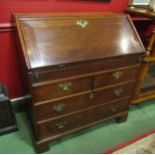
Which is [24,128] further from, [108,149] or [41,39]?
[41,39]

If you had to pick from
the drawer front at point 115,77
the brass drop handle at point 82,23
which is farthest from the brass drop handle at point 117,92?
the brass drop handle at point 82,23

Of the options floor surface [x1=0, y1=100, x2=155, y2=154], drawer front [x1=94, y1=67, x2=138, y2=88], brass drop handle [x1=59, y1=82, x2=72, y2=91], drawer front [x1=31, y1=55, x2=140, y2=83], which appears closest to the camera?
drawer front [x1=31, y1=55, x2=140, y2=83]

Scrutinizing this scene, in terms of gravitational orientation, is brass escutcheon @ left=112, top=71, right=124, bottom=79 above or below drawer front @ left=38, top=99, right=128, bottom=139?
above

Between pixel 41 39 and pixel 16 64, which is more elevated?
pixel 41 39

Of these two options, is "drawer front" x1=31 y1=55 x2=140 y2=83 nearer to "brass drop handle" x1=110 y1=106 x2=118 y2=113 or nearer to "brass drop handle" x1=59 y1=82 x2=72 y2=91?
"brass drop handle" x1=59 y1=82 x2=72 y2=91

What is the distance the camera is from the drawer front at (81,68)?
44.1 inches

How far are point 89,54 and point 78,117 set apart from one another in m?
0.58

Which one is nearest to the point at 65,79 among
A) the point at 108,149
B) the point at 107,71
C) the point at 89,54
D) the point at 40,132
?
the point at 89,54

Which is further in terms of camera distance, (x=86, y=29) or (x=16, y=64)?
(x=16, y=64)

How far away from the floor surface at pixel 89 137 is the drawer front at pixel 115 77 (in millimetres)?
556

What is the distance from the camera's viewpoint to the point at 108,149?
1552 millimetres

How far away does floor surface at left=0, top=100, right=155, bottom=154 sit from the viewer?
4.98ft

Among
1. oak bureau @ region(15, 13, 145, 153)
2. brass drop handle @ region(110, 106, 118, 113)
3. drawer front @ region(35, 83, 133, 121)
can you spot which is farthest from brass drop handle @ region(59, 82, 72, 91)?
brass drop handle @ region(110, 106, 118, 113)

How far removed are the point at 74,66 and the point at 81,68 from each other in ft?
0.22
